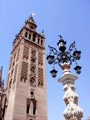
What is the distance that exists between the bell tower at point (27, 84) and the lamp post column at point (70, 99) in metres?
12.5

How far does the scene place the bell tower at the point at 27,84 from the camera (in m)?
16.7

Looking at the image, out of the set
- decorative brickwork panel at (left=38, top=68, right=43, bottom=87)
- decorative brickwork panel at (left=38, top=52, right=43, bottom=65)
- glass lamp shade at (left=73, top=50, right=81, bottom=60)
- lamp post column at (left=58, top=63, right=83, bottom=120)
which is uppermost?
decorative brickwork panel at (left=38, top=52, right=43, bottom=65)

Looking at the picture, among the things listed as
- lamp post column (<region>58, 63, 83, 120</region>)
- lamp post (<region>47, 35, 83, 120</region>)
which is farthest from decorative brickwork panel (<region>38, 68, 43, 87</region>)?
lamp post column (<region>58, 63, 83, 120</region>)

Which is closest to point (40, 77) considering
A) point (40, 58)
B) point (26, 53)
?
point (40, 58)

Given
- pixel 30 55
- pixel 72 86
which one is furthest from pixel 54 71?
pixel 30 55

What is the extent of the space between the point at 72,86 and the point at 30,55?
18896 millimetres

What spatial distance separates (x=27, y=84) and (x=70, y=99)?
51.0 feet

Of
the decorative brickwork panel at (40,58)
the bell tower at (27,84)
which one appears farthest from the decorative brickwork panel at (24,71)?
the decorative brickwork panel at (40,58)

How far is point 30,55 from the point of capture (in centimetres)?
2323

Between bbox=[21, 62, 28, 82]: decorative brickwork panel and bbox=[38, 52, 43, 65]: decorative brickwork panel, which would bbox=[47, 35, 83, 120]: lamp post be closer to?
bbox=[21, 62, 28, 82]: decorative brickwork panel

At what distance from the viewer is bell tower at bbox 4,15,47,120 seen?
16.7 m

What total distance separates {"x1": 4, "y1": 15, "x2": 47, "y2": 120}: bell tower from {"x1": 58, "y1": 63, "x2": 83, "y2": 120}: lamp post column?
12.5 m

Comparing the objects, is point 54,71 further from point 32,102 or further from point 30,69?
point 30,69

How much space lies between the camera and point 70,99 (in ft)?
14.1
